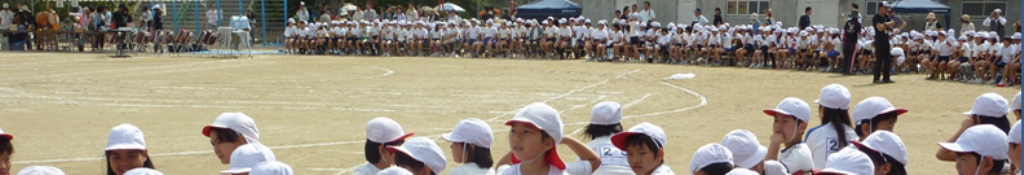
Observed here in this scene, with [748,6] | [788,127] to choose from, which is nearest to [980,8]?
[748,6]

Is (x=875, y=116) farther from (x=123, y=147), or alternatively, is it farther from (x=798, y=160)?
(x=123, y=147)

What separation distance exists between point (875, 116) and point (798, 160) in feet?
3.11

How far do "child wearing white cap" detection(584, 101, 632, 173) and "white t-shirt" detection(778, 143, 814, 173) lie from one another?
99 centimetres

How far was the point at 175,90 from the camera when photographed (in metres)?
18.0

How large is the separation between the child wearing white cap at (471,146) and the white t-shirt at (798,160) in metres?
1.89

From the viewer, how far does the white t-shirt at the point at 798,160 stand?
579 centimetres

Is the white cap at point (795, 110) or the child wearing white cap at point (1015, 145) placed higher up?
the white cap at point (795, 110)

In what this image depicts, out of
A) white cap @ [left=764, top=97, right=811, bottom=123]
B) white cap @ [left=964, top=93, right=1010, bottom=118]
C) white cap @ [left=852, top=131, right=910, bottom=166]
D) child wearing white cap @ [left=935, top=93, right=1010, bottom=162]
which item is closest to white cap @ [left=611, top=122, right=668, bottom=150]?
white cap @ [left=852, top=131, right=910, bottom=166]

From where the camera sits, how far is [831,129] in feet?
21.2

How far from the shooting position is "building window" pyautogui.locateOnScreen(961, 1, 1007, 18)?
108 feet

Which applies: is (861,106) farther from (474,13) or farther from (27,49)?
(474,13)

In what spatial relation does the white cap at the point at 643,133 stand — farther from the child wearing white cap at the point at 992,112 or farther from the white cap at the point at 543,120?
the child wearing white cap at the point at 992,112

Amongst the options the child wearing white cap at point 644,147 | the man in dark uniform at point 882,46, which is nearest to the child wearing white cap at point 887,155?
the child wearing white cap at point 644,147

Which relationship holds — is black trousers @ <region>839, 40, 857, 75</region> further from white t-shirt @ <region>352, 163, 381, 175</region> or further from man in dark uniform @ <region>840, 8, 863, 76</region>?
white t-shirt @ <region>352, 163, 381, 175</region>
